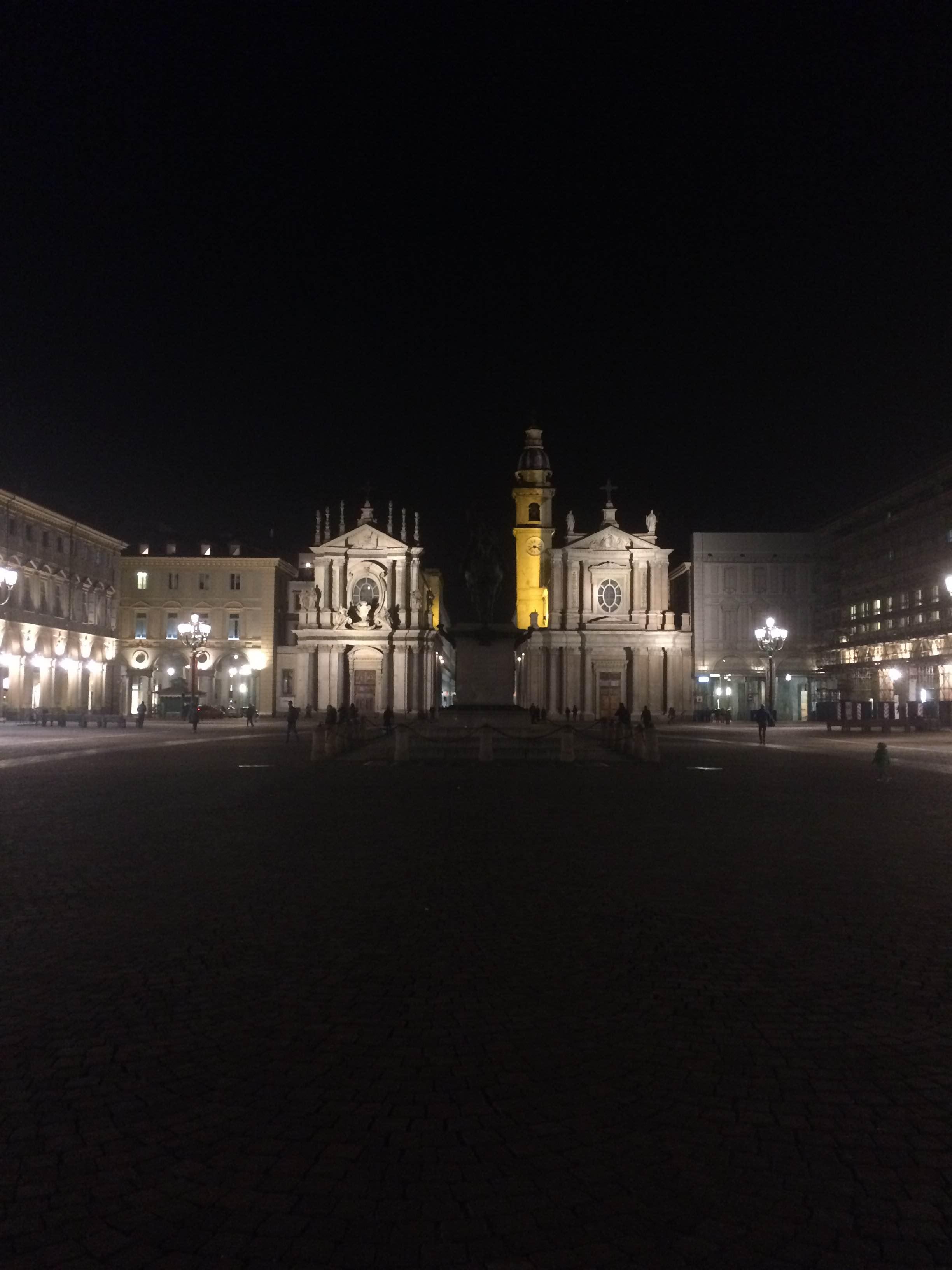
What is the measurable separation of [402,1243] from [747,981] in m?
3.63

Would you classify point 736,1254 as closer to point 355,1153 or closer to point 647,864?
point 355,1153

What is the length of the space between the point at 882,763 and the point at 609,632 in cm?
5991

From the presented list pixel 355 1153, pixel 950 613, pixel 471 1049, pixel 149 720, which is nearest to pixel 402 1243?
pixel 355 1153

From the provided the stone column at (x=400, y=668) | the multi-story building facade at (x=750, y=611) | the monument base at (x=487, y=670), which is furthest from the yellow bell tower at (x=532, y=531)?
the monument base at (x=487, y=670)

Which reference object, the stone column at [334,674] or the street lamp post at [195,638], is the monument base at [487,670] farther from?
the stone column at [334,674]

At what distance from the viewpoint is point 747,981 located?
6484 millimetres

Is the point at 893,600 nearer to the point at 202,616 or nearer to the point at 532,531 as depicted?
the point at 532,531

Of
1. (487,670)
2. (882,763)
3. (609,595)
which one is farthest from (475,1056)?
(609,595)

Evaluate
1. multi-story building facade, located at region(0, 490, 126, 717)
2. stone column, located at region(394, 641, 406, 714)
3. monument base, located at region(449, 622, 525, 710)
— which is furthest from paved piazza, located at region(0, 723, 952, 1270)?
stone column, located at region(394, 641, 406, 714)

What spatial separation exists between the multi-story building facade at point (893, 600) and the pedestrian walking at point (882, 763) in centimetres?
3163

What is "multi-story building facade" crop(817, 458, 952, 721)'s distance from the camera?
60062 mm

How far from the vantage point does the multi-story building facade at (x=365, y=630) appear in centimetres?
8250

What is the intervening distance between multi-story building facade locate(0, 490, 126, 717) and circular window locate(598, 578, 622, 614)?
38.1 metres

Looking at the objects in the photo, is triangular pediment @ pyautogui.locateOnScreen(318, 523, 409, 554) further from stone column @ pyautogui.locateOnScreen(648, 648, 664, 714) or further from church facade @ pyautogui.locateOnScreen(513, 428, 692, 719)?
stone column @ pyautogui.locateOnScreen(648, 648, 664, 714)
